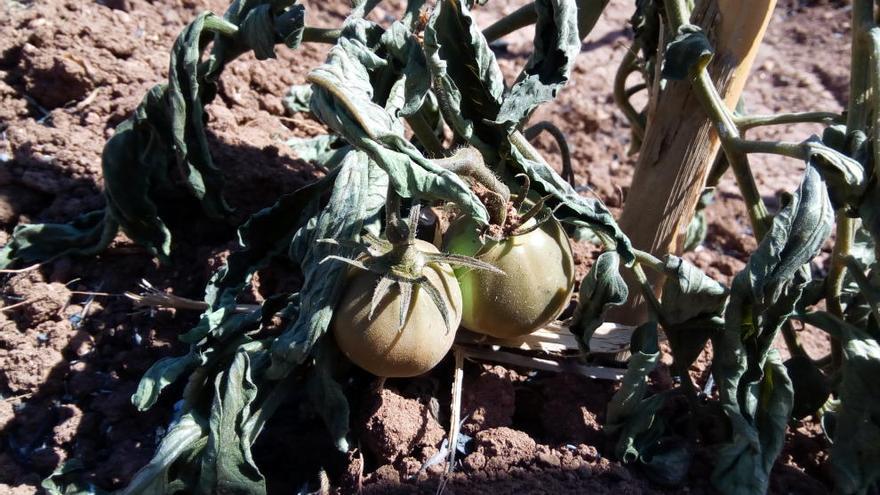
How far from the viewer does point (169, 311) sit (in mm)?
1934

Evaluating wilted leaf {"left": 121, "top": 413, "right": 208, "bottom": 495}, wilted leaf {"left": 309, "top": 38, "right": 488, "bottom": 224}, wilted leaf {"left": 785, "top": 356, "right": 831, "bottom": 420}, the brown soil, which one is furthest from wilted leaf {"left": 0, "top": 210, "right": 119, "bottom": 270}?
wilted leaf {"left": 785, "top": 356, "right": 831, "bottom": 420}

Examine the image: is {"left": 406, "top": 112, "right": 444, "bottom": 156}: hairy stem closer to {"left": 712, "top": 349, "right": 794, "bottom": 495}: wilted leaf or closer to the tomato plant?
the tomato plant

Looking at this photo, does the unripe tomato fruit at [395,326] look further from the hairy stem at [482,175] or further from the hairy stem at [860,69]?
the hairy stem at [860,69]

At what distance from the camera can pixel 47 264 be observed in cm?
202

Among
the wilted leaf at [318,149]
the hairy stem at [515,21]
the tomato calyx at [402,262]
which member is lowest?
the wilted leaf at [318,149]

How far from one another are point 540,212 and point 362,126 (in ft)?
1.60

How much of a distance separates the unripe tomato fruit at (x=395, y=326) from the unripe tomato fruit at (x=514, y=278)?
0.07m

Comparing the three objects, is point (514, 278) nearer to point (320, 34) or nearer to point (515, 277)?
point (515, 277)

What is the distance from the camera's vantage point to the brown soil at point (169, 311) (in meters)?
1.63

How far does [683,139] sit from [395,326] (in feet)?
2.62

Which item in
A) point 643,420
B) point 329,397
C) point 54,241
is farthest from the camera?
point 54,241

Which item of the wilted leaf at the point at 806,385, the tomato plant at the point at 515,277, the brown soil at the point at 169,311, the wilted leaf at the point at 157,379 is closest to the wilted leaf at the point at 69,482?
the brown soil at the point at 169,311

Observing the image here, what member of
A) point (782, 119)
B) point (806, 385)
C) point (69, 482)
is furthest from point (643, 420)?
point (69, 482)

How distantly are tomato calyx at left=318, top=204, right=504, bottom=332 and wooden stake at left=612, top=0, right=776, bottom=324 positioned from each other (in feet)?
1.79
